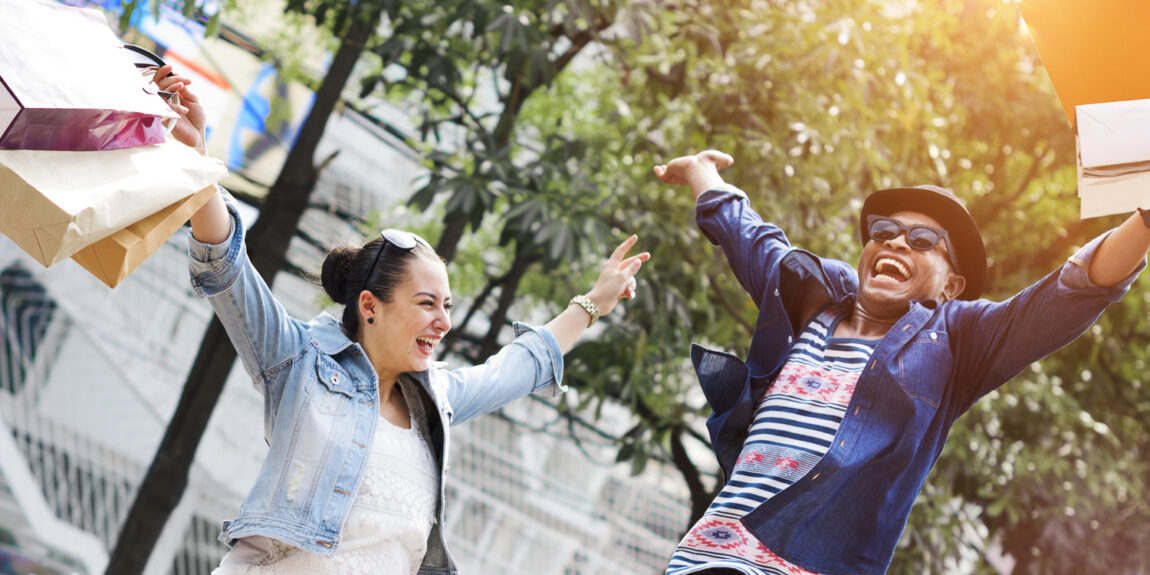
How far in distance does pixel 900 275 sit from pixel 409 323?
1047 millimetres

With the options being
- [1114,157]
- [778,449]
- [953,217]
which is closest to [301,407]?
[778,449]

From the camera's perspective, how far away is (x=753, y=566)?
2150 mm

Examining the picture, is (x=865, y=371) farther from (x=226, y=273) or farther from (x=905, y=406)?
(x=226, y=273)

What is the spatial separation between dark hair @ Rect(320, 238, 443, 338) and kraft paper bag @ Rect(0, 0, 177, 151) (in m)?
0.64

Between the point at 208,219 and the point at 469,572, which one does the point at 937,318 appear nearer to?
the point at 208,219

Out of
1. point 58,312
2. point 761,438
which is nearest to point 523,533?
point 58,312

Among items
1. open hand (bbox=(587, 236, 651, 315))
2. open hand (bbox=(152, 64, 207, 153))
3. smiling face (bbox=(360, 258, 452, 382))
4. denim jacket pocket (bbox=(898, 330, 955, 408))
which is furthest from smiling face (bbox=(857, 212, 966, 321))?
open hand (bbox=(152, 64, 207, 153))

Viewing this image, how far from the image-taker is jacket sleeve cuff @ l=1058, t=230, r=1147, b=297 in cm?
200

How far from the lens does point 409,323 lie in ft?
7.82

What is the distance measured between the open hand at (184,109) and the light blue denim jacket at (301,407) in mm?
146

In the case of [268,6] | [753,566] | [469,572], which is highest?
[268,6]

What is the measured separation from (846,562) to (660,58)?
342 cm

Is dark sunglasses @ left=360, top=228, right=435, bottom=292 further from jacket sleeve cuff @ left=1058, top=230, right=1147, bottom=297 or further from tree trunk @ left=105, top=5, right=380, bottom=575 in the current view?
tree trunk @ left=105, top=5, right=380, bottom=575

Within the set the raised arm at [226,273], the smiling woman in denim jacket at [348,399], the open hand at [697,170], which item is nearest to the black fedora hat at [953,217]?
the open hand at [697,170]
